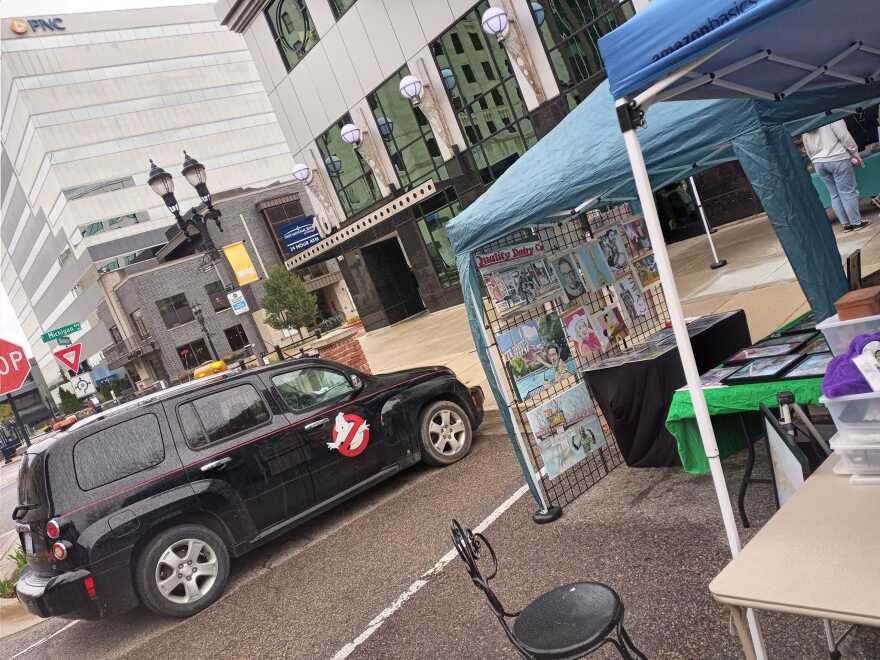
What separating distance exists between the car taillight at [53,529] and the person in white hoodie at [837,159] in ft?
32.9

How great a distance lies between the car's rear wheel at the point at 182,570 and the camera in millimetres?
5324

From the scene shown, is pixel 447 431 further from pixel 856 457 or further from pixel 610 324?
pixel 856 457

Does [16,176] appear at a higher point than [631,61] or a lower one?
higher

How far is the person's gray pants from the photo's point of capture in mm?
9383

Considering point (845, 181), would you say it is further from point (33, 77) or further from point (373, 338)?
point (33, 77)

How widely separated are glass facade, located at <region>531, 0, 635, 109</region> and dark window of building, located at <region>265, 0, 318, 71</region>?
957cm

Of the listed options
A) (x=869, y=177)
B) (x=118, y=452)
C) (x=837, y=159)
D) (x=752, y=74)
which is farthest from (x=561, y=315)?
(x=869, y=177)

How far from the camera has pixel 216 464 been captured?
571cm

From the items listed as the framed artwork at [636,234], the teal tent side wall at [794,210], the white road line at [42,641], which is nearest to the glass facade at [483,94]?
the framed artwork at [636,234]

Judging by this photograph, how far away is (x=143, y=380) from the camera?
58656 millimetres

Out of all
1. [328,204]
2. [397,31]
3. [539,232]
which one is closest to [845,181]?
[539,232]

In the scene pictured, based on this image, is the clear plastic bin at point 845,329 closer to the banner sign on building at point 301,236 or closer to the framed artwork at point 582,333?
the framed artwork at point 582,333

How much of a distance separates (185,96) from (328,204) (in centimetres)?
5487

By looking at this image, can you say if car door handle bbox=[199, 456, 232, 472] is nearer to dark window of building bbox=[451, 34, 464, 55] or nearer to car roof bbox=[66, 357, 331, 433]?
car roof bbox=[66, 357, 331, 433]
